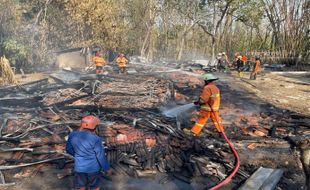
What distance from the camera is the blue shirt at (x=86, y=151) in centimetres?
421

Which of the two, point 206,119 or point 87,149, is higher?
point 87,149

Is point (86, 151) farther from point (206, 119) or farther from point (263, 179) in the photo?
point (206, 119)

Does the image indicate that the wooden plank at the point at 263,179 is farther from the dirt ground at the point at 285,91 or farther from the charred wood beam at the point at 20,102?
the charred wood beam at the point at 20,102

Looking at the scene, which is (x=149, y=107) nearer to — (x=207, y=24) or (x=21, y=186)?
(x=21, y=186)

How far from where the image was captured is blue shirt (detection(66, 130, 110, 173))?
13.8 feet

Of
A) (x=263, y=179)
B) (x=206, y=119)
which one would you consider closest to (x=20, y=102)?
(x=206, y=119)

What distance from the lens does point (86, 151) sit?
423 cm

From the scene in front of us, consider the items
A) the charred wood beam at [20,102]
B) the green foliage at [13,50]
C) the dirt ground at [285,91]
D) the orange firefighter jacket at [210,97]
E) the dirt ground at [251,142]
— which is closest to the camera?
the dirt ground at [251,142]

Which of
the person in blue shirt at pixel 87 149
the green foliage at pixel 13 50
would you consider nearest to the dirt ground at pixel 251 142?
the person in blue shirt at pixel 87 149

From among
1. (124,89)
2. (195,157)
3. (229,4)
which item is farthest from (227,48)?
(195,157)

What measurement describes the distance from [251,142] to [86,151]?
4.64m

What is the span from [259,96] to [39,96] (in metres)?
8.75

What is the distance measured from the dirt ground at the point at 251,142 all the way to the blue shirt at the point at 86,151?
3.94ft

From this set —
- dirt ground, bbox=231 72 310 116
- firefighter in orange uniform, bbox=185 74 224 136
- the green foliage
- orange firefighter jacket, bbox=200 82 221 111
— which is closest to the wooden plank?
firefighter in orange uniform, bbox=185 74 224 136
